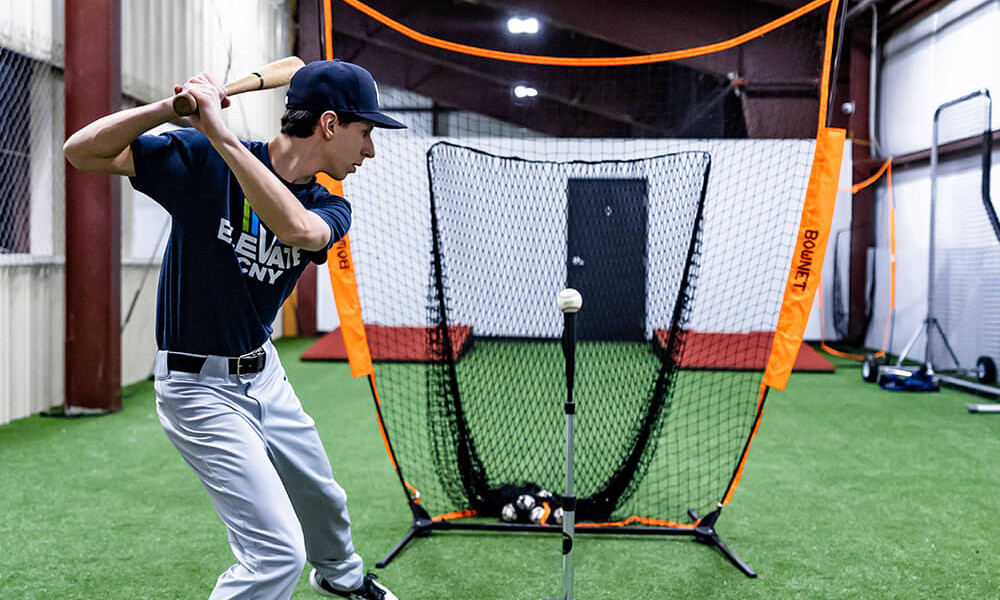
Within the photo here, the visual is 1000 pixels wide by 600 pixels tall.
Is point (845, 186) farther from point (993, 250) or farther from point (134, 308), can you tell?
point (134, 308)

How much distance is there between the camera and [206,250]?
165 centimetres

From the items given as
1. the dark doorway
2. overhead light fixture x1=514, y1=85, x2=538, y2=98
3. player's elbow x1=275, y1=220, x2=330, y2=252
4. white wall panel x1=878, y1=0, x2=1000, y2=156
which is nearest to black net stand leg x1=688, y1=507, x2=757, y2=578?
player's elbow x1=275, y1=220, x2=330, y2=252

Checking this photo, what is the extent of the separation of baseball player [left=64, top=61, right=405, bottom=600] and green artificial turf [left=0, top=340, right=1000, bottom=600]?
1058 millimetres

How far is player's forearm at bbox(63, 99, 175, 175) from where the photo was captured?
145 cm

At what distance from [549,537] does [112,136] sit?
2.30 metres

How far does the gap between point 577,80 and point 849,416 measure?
8.83m

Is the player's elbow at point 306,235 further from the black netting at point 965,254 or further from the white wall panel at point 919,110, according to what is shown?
the white wall panel at point 919,110

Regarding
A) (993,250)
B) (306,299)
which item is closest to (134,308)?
(306,299)

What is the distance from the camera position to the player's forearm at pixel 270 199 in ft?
4.48

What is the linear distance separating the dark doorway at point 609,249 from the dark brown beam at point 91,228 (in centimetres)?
378

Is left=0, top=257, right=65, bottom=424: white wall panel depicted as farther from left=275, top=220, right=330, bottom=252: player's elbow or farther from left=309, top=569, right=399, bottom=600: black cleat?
left=275, top=220, right=330, bottom=252: player's elbow

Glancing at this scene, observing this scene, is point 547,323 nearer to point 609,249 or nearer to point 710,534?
point 609,249

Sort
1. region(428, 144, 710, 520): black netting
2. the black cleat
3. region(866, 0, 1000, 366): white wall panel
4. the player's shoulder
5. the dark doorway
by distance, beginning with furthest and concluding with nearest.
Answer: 1. region(866, 0, 1000, 366): white wall panel
2. the dark doorway
3. region(428, 144, 710, 520): black netting
4. the black cleat
5. the player's shoulder

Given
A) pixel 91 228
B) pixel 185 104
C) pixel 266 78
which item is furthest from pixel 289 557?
pixel 91 228
